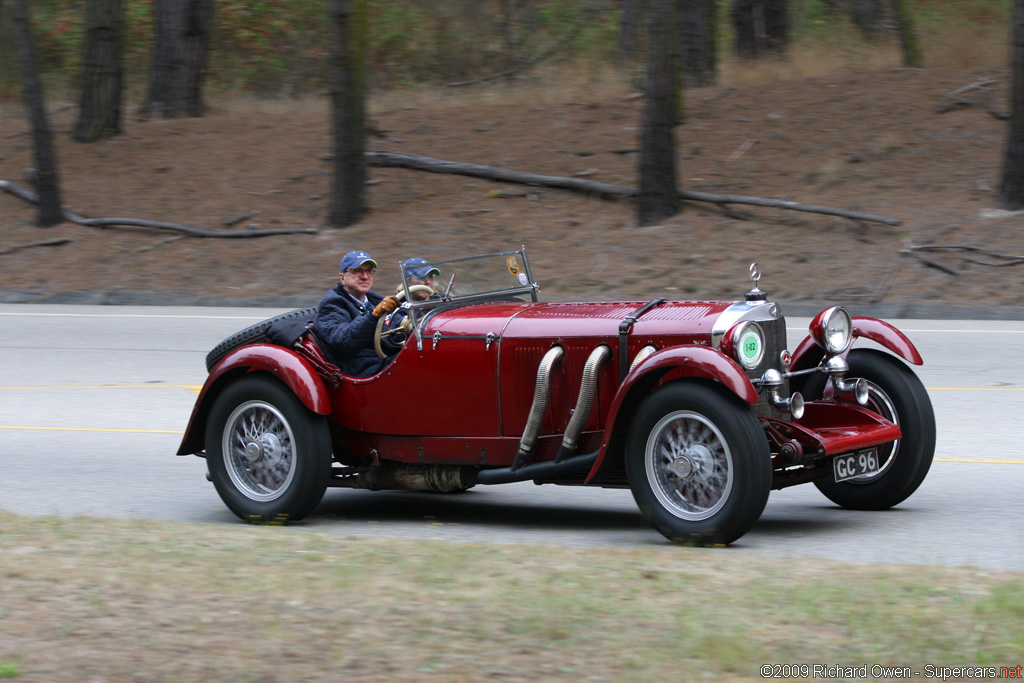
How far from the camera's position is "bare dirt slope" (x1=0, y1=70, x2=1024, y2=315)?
16609 mm

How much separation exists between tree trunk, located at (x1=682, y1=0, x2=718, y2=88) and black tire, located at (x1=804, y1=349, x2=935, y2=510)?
17922 mm

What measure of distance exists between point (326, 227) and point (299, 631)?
16376 millimetres


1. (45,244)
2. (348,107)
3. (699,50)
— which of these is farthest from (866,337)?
(699,50)

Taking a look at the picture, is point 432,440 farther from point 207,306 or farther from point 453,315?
point 207,306

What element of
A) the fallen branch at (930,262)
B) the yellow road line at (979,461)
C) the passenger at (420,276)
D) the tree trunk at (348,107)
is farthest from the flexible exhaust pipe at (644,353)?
the tree trunk at (348,107)

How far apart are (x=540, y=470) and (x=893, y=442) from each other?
73.5 inches

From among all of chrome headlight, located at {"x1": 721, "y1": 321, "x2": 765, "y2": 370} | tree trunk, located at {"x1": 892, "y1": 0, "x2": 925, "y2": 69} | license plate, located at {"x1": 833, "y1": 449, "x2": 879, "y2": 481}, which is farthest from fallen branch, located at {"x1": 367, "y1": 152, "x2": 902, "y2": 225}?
chrome headlight, located at {"x1": 721, "y1": 321, "x2": 765, "y2": 370}

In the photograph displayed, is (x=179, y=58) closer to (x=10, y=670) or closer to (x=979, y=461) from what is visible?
(x=979, y=461)

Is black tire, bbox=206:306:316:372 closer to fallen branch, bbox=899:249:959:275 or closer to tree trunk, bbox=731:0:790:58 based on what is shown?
fallen branch, bbox=899:249:959:275

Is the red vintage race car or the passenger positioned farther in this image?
the passenger

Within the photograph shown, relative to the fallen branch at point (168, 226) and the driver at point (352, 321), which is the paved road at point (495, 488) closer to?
the driver at point (352, 321)

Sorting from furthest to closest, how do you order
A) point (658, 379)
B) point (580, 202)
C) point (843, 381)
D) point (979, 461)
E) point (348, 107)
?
point (580, 202), point (348, 107), point (979, 461), point (843, 381), point (658, 379)

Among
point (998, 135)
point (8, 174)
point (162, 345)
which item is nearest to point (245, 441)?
point (162, 345)

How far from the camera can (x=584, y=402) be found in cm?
604
